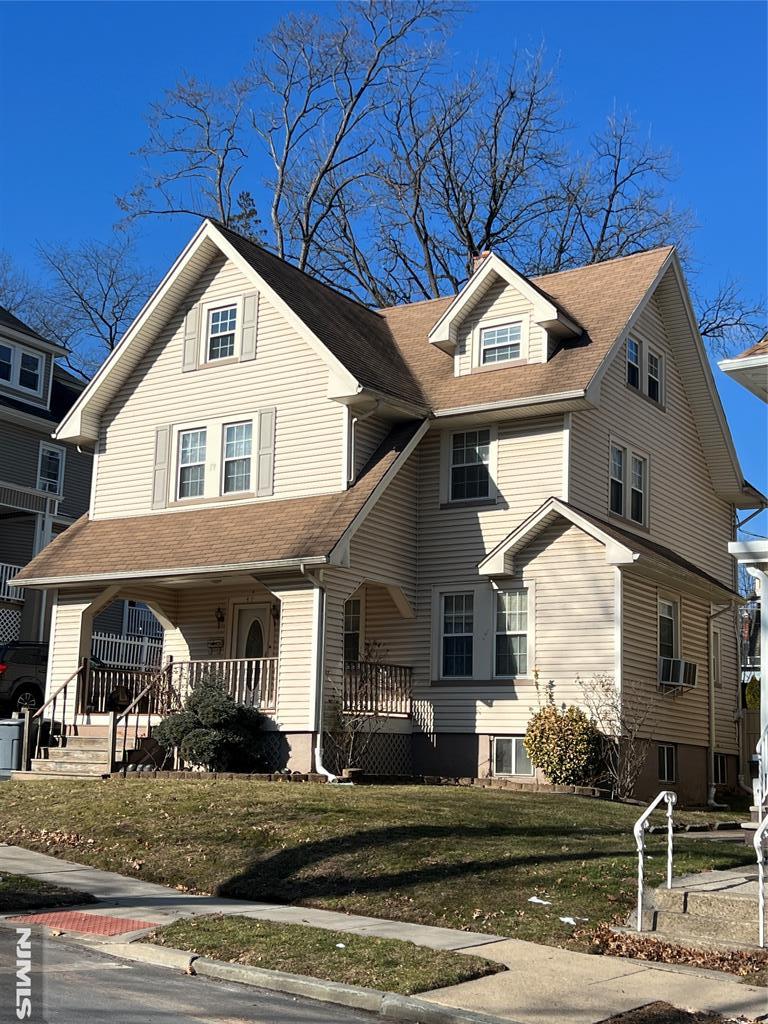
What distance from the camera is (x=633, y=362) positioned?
25.3m

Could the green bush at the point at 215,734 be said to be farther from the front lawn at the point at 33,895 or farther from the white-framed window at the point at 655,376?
the white-framed window at the point at 655,376

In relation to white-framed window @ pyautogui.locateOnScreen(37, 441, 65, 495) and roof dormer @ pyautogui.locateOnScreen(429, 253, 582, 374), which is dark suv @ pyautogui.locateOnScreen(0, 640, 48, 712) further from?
roof dormer @ pyautogui.locateOnScreen(429, 253, 582, 374)

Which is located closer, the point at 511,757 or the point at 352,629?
the point at 511,757

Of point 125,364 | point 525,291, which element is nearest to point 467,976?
point 525,291

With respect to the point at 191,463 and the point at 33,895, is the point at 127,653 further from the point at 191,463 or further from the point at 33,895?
the point at 33,895

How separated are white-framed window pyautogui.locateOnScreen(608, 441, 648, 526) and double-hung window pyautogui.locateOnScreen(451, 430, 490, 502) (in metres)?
2.48

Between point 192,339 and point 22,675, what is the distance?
1150cm

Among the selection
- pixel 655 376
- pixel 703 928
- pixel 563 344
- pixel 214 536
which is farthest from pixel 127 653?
pixel 703 928

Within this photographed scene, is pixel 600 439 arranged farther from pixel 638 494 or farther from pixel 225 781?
pixel 225 781

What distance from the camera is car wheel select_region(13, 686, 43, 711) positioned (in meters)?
30.7

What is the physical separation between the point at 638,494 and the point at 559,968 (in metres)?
16.5

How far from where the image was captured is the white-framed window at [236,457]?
24.0 metres

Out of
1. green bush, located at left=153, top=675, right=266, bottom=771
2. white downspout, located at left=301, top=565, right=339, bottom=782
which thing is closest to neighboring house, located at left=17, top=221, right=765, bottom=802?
white downspout, located at left=301, top=565, right=339, bottom=782

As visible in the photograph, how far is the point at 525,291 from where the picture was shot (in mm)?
23484
